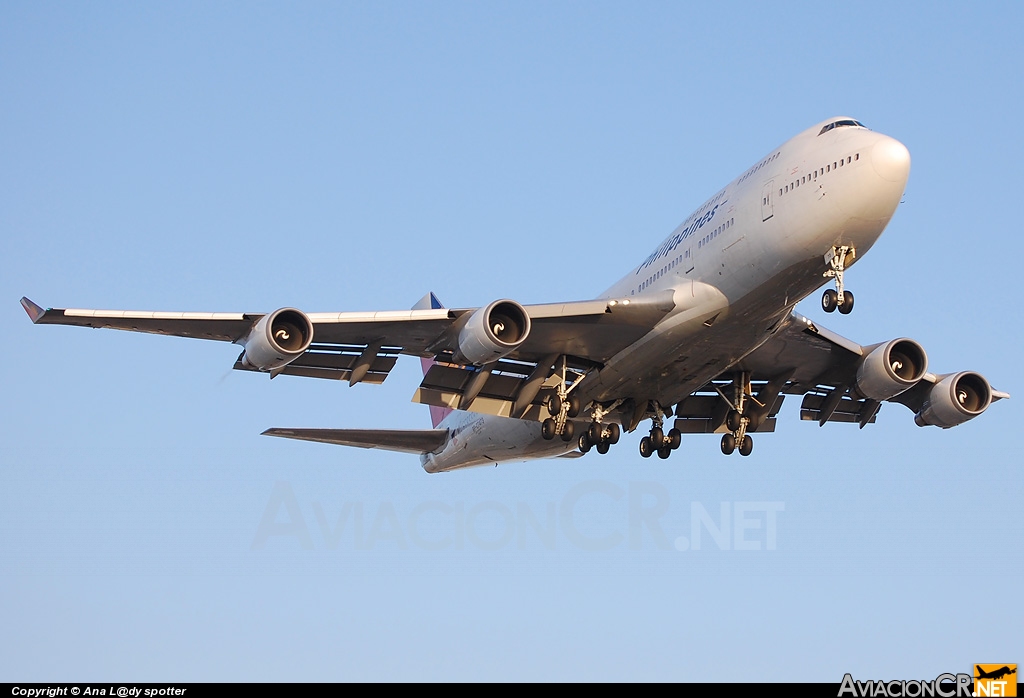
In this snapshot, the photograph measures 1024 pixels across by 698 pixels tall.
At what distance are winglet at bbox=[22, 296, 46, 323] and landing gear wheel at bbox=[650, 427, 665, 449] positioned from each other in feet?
54.3

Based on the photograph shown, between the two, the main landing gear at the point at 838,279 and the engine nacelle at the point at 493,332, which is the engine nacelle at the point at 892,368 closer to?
the main landing gear at the point at 838,279

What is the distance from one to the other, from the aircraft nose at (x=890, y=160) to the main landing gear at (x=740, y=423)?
10173 mm

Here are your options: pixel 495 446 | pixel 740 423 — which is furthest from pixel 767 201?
pixel 495 446

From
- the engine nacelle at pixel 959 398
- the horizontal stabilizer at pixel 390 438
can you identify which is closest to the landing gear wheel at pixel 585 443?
the horizontal stabilizer at pixel 390 438

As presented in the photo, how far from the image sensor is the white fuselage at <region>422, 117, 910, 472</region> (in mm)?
28156

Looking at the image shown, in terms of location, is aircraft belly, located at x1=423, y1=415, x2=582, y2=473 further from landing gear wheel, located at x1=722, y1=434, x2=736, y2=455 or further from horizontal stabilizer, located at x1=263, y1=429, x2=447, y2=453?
landing gear wheel, located at x1=722, y1=434, x2=736, y2=455

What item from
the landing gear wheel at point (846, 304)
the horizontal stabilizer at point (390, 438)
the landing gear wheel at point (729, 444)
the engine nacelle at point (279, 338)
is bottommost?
the landing gear wheel at point (846, 304)

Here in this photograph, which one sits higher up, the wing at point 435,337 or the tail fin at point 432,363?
the tail fin at point 432,363

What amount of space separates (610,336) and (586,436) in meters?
4.34

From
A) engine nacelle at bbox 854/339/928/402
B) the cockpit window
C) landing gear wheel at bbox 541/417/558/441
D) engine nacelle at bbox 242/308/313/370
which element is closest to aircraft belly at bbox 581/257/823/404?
landing gear wheel at bbox 541/417/558/441

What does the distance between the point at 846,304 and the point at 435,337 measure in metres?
9.88

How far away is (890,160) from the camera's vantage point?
27.9 meters

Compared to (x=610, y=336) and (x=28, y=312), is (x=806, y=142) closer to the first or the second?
(x=610, y=336)

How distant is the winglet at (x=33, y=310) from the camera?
97.6ft
